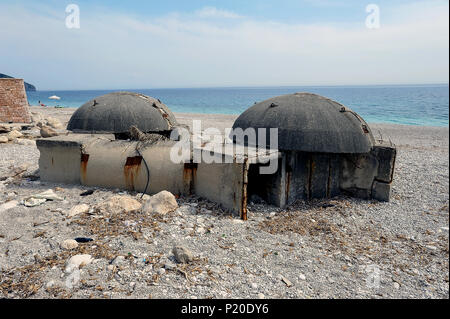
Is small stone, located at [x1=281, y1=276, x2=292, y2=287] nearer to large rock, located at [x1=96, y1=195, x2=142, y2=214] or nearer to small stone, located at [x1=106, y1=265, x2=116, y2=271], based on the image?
Result: small stone, located at [x1=106, y1=265, x2=116, y2=271]

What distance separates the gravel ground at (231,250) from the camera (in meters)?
4.19

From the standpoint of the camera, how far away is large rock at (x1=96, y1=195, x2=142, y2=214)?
20.4ft

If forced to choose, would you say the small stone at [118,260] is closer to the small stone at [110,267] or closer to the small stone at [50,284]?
the small stone at [110,267]

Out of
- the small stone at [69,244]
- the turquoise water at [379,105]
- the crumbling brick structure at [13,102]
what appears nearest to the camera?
the small stone at [69,244]

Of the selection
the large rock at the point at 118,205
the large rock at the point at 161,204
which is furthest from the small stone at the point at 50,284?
the large rock at the point at 161,204

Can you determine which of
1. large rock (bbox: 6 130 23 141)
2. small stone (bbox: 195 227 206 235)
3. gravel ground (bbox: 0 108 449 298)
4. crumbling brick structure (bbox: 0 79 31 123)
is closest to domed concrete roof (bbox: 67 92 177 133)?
gravel ground (bbox: 0 108 449 298)

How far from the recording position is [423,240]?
5.89m

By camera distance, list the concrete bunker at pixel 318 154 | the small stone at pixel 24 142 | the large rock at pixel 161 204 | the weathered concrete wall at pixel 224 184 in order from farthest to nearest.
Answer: the small stone at pixel 24 142 < the concrete bunker at pixel 318 154 < the large rock at pixel 161 204 < the weathered concrete wall at pixel 224 184

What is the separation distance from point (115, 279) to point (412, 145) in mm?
19141

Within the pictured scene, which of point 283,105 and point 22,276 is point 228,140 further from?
point 22,276

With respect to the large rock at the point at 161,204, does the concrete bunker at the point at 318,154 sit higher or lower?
higher

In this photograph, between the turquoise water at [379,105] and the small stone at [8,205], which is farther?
the turquoise water at [379,105]

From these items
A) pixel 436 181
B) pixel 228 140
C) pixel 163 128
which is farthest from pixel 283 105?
pixel 436 181

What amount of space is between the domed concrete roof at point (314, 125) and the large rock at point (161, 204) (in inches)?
95.8
